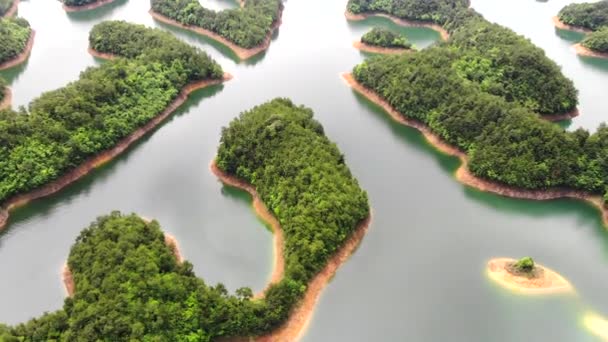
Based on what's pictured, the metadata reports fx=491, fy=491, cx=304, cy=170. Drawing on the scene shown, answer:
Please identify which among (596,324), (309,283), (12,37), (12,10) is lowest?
(12,10)

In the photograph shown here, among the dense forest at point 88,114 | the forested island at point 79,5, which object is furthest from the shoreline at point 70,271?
the forested island at point 79,5

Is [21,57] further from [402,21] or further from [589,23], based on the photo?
[589,23]

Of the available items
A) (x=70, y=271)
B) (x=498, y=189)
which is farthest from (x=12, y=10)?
(x=498, y=189)

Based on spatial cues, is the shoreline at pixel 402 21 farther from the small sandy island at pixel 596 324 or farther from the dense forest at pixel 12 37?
the small sandy island at pixel 596 324

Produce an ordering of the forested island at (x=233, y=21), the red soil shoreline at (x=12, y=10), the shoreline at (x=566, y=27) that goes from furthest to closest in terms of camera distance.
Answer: the red soil shoreline at (x=12, y=10) < the shoreline at (x=566, y=27) < the forested island at (x=233, y=21)

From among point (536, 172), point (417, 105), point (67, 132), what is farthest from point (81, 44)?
point (536, 172)

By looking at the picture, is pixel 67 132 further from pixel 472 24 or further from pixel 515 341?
pixel 472 24

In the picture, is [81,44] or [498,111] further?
[81,44]
